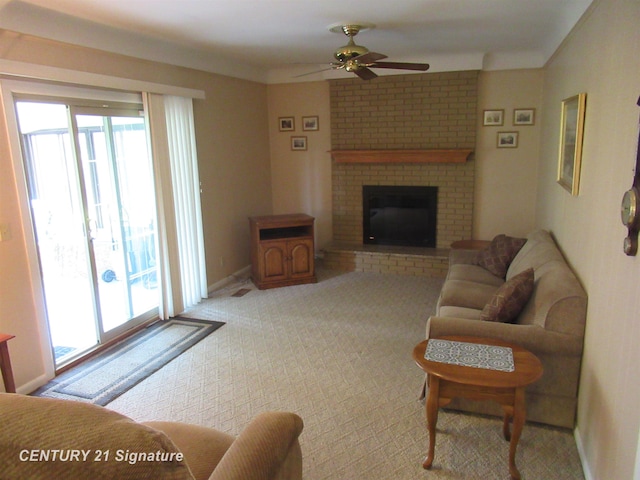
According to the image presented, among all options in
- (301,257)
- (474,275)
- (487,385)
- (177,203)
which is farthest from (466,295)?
(177,203)

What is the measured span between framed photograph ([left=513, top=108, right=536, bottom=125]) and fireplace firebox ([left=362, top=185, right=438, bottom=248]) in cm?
124

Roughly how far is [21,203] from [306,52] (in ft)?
10.4

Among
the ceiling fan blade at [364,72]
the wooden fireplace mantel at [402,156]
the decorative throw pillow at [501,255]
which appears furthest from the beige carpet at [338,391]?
the ceiling fan blade at [364,72]

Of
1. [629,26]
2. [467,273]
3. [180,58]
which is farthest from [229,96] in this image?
[629,26]

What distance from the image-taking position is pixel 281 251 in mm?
5242

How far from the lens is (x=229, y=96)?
17.5ft

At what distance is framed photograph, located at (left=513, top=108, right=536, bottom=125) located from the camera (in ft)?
17.2

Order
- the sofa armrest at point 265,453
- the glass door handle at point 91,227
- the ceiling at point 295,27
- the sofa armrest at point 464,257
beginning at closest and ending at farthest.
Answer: the sofa armrest at point 265,453
the ceiling at point 295,27
the glass door handle at point 91,227
the sofa armrest at point 464,257

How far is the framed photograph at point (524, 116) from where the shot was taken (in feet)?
17.2

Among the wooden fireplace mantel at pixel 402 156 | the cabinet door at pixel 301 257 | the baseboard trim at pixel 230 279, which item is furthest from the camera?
the wooden fireplace mantel at pixel 402 156

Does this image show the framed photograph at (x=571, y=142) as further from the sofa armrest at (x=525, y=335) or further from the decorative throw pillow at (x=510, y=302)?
the sofa armrest at (x=525, y=335)

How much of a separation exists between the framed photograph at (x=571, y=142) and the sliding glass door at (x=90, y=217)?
3454 millimetres

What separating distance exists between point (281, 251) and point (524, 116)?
10.9 feet

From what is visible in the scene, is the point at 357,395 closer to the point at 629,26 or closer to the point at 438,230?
the point at 629,26
